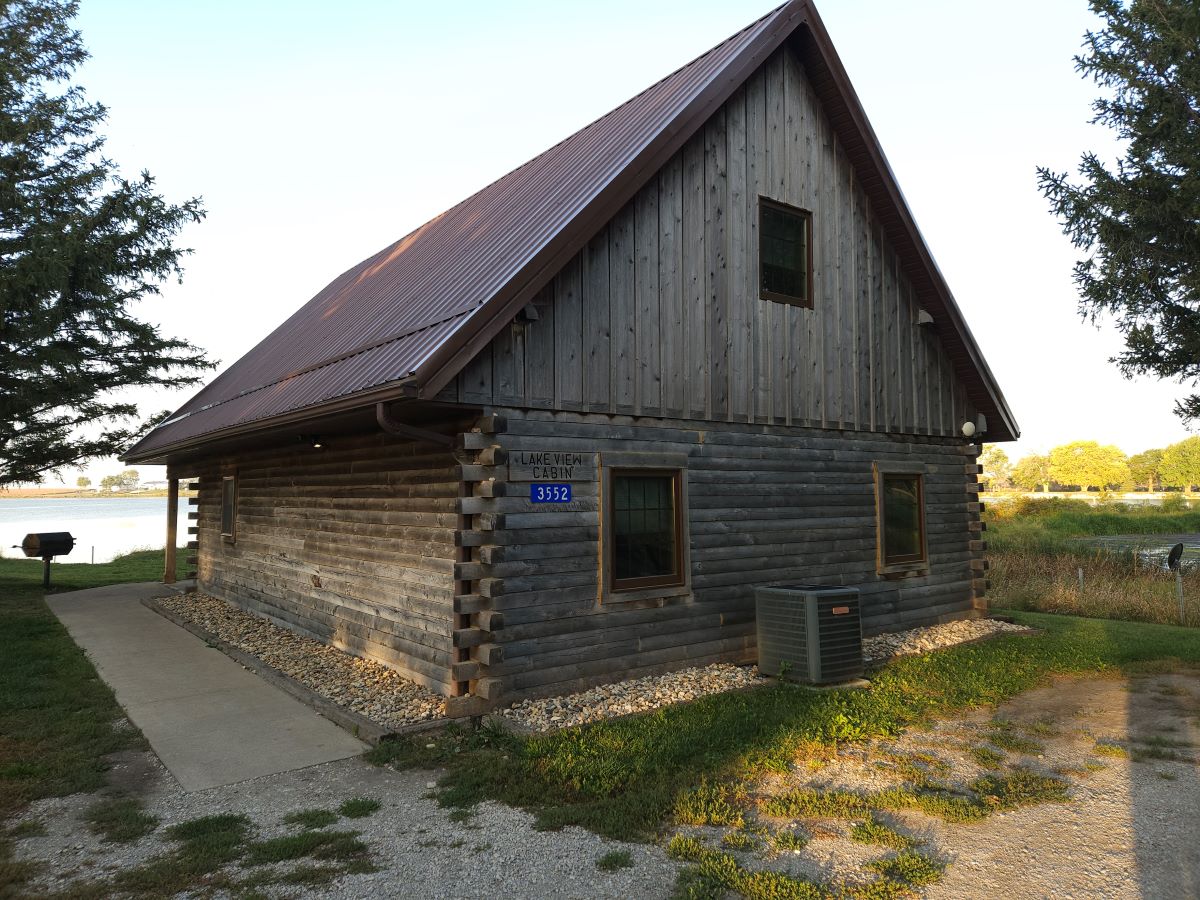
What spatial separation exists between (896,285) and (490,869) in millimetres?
10211

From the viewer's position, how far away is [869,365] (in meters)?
11.1

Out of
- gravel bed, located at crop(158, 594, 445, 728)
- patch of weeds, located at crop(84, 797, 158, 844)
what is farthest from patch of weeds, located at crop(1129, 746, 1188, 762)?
patch of weeds, located at crop(84, 797, 158, 844)

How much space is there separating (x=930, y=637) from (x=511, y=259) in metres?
7.97

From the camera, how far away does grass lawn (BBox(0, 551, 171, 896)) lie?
18.1 ft

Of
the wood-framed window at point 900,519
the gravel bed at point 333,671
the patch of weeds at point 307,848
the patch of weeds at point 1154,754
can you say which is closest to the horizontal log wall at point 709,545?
the wood-framed window at point 900,519

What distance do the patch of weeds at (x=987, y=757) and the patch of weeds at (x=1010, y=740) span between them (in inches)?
6.7

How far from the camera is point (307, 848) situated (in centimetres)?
452

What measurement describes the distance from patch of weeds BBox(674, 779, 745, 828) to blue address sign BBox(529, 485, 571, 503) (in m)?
3.16

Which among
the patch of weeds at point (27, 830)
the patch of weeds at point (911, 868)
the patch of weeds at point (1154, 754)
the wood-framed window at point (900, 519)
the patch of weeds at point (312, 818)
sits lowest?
the patch of weeds at point (1154, 754)

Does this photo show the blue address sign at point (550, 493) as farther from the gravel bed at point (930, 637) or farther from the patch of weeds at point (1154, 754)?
the patch of weeds at point (1154, 754)

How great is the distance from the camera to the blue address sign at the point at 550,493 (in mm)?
7539

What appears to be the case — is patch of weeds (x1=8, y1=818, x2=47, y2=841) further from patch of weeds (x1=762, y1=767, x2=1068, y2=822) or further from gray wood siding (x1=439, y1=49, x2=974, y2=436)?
patch of weeds (x1=762, y1=767, x2=1068, y2=822)

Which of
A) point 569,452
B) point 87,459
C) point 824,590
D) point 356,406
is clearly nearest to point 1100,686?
point 824,590

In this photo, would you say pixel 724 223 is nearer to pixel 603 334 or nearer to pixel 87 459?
pixel 603 334
